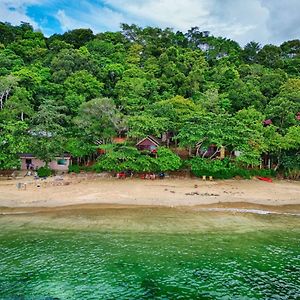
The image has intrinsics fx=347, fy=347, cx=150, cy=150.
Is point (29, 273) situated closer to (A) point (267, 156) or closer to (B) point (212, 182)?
(B) point (212, 182)

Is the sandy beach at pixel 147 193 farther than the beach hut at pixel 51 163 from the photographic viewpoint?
No

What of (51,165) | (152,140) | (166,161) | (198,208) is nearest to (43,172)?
(51,165)

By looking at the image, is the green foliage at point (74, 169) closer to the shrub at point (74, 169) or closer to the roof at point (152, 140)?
the shrub at point (74, 169)

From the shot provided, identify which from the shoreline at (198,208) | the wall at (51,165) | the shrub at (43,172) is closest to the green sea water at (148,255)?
the shoreline at (198,208)

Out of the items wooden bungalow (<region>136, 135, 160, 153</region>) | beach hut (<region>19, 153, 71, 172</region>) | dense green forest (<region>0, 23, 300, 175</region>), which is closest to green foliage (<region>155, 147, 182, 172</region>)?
dense green forest (<region>0, 23, 300, 175</region>)

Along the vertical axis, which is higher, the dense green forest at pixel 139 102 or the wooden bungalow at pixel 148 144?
the dense green forest at pixel 139 102

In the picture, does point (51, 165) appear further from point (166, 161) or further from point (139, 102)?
point (139, 102)

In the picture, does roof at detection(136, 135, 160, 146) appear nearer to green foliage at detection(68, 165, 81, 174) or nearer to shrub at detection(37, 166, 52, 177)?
green foliage at detection(68, 165, 81, 174)
